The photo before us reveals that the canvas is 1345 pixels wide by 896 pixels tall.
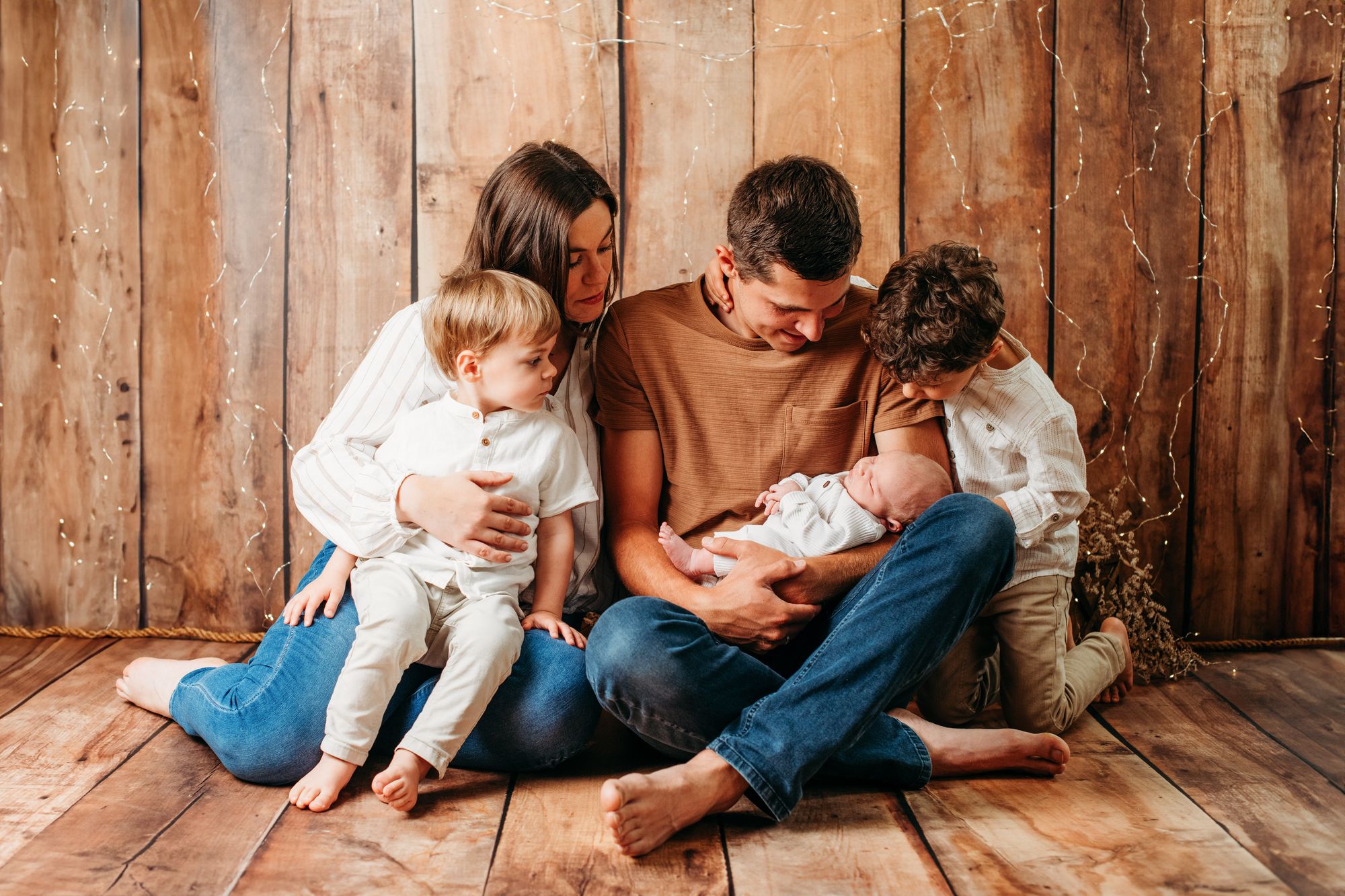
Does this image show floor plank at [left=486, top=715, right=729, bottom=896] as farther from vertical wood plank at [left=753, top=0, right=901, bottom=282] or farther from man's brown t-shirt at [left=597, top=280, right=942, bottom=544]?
vertical wood plank at [left=753, top=0, right=901, bottom=282]

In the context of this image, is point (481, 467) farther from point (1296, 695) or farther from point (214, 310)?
point (1296, 695)

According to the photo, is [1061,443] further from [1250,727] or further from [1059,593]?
[1250,727]

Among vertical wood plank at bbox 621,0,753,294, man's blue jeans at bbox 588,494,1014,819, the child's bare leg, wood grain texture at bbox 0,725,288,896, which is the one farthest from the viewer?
vertical wood plank at bbox 621,0,753,294


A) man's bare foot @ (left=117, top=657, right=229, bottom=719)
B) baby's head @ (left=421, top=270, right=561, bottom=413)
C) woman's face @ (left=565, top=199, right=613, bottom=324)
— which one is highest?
woman's face @ (left=565, top=199, right=613, bottom=324)

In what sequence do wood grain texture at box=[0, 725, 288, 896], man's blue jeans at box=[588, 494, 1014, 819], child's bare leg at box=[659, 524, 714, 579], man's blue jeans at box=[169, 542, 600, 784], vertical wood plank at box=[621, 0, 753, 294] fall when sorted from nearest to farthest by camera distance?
wood grain texture at box=[0, 725, 288, 896]
man's blue jeans at box=[588, 494, 1014, 819]
man's blue jeans at box=[169, 542, 600, 784]
child's bare leg at box=[659, 524, 714, 579]
vertical wood plank at box=[621, 0, 753, 294]

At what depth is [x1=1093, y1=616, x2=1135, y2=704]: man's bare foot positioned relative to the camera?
1.77 meters

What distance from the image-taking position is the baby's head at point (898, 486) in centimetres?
148

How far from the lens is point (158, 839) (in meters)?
1.24

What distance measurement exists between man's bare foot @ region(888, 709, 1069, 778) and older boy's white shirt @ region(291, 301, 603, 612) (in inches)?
23.7

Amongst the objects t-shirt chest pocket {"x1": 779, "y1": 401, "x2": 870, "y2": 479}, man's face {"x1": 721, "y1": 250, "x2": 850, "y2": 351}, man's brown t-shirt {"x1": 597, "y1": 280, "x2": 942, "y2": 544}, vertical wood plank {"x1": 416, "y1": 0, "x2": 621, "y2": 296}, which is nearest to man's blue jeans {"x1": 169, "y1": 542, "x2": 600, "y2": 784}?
man's brown t-shirt {"x1": 597, "y1": 280, "x2": 942, "y2": 544}

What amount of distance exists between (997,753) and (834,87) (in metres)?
1.25

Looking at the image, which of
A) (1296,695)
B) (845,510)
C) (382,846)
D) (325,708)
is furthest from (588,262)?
(1296,695)

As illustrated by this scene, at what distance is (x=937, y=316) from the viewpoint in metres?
1.42

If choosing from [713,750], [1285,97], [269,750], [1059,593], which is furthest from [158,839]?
[1285,97]
